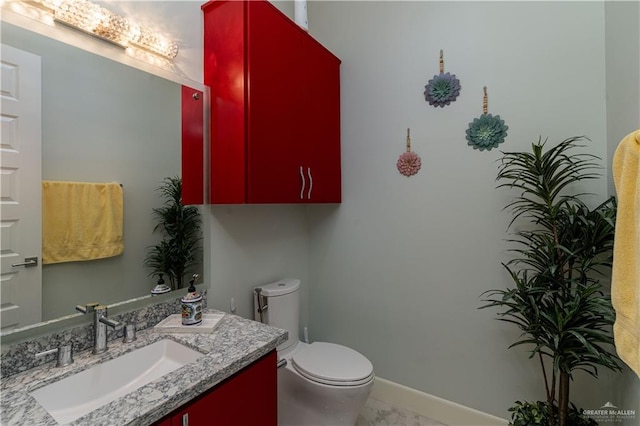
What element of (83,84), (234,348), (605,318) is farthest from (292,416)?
(83,84)

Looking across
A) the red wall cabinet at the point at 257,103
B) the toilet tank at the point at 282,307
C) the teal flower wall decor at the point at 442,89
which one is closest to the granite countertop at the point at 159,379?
the toilet tank at the point at 282,307

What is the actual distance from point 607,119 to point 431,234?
99 centimetres

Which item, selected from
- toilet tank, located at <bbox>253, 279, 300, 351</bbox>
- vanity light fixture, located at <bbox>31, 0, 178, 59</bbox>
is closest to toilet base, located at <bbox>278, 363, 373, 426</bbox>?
toilet tank, located at <bbox>253, 279, 300, 351</bbox>

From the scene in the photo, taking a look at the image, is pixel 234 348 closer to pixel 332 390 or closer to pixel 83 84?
pixel 332 390

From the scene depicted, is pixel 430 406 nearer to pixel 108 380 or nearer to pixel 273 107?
pixel 108 380

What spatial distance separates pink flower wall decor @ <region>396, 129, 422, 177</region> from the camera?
5.84 ft

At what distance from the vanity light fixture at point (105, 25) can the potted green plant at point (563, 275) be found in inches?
70.3

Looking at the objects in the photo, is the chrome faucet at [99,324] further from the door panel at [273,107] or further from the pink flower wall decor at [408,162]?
the pink flower wall decor at [408,162]

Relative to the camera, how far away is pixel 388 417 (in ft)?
5.79

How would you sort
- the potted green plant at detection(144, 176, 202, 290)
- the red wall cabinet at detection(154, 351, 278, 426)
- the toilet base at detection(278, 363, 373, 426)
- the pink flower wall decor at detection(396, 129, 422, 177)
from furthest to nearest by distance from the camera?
the pink flower wall decor at detection(396, 129, 422, 177), the toilet base at detection(278, 363, 373, 426), the potted green plant at detection(144, 176, 202, 290), the red wall cabinet at detection(154, 351, 278, 426)

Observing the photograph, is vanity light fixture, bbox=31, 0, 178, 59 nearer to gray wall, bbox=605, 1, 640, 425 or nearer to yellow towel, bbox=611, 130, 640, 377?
yellow towel, bbox=611, 130, 640, 377

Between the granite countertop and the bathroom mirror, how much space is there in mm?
181

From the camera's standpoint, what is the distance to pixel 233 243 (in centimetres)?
164

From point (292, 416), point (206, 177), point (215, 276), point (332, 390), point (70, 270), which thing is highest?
point (206, 177)
